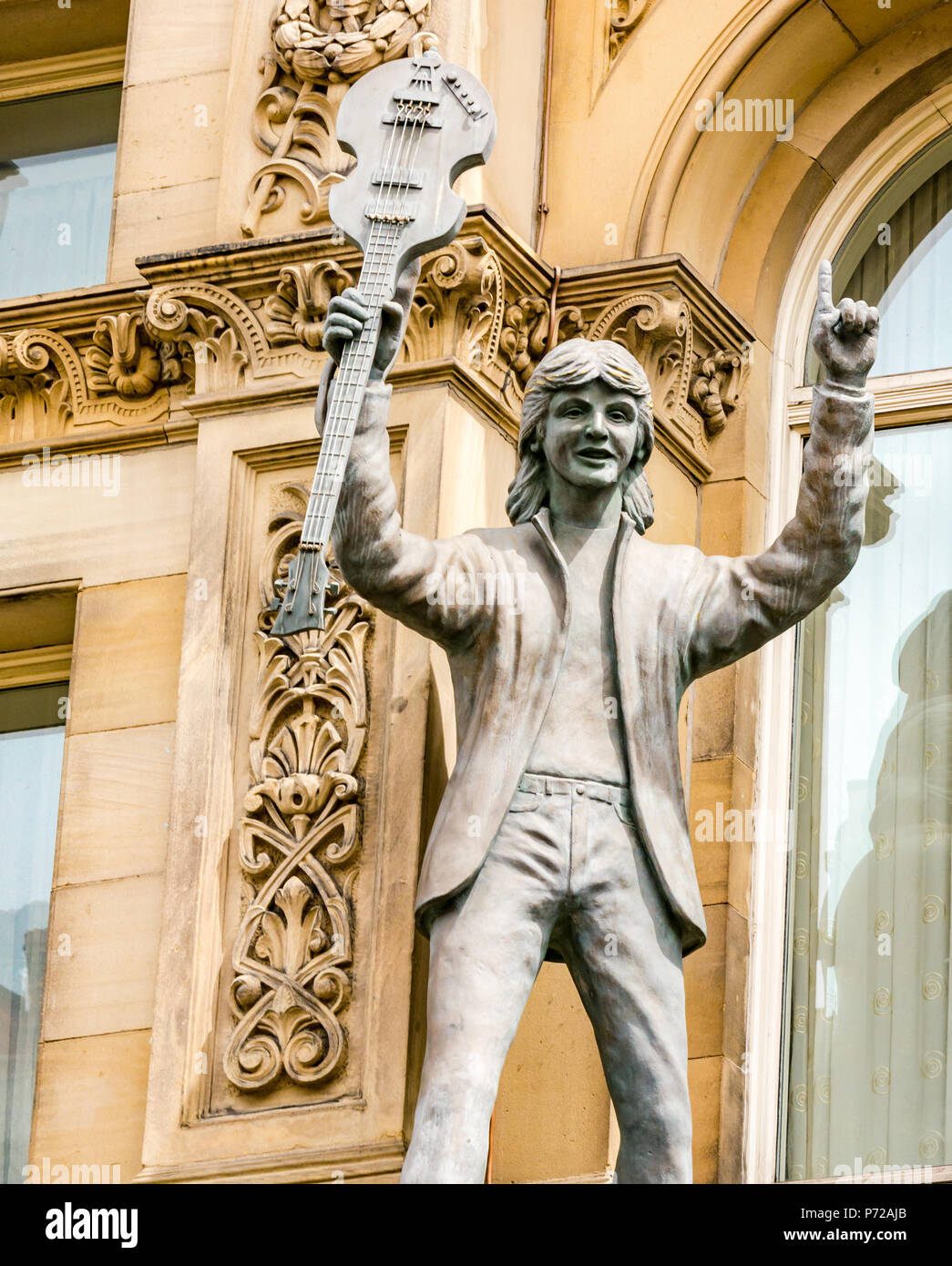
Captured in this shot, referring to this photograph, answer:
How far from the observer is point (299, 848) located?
1109 cm

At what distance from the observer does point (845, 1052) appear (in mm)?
11492

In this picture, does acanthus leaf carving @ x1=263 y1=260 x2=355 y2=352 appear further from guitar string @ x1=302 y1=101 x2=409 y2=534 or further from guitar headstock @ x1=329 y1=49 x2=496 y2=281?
guitar string @ x1=302 y1=101 x2=409 y2=534

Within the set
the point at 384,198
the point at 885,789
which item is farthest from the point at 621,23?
the point at 885,789

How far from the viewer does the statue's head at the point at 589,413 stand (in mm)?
10000

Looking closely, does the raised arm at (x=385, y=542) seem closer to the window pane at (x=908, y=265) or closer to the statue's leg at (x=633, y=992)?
the statue's leg at (x=633, y=992)

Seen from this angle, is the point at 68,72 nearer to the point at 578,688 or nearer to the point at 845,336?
the point at 578,688

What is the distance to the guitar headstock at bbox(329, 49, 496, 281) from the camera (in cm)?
1016

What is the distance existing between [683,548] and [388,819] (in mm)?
1423

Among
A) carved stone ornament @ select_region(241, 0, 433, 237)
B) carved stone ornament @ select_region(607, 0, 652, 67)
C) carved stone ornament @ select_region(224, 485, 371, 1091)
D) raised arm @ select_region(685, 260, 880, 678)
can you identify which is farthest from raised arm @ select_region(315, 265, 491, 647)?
carved stone ornament @ select_region(607, 0, 652, 67)

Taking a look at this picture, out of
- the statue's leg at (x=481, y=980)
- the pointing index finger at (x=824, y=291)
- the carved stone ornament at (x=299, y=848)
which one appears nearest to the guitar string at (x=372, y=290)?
the statue's leg at (x=481, y=980)

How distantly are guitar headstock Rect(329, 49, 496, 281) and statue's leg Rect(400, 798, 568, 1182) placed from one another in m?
1.68

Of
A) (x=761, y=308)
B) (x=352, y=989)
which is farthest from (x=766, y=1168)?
(x=761, y=308)

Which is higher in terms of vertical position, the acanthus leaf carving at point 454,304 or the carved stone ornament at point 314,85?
the carved stone ornament at point 314,85

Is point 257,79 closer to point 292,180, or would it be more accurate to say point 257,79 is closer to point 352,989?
point 292,180
